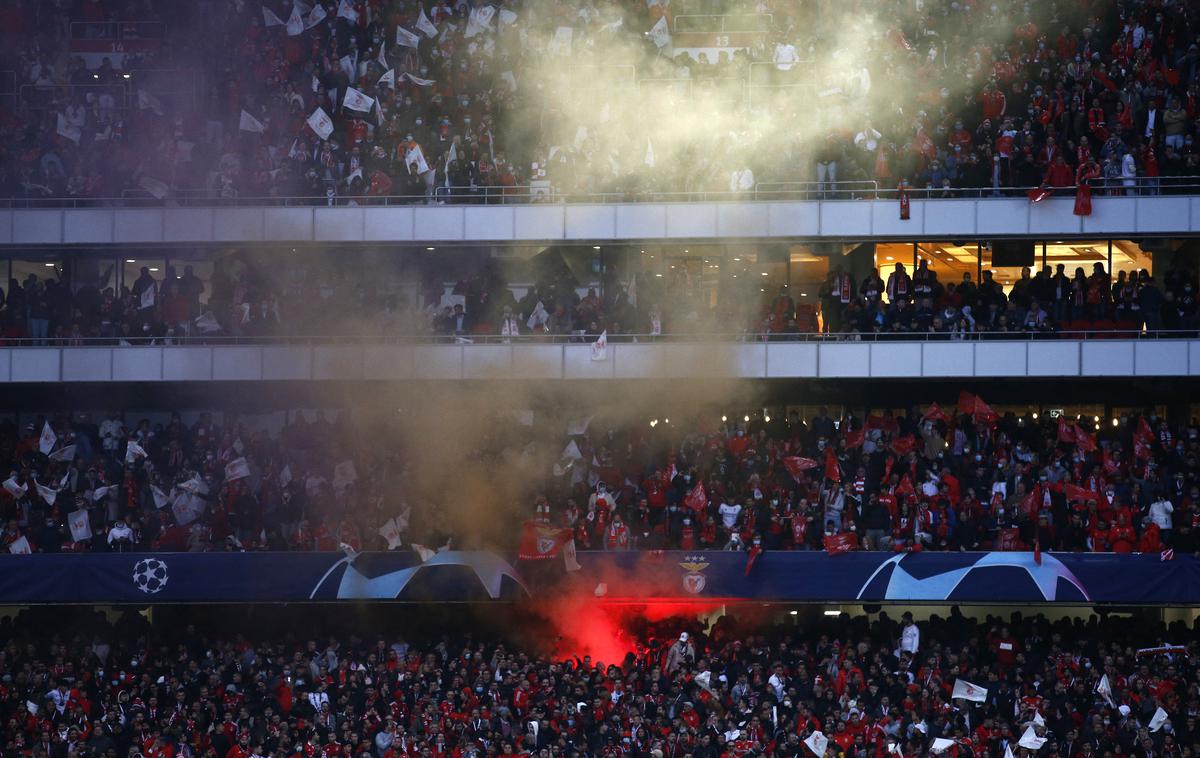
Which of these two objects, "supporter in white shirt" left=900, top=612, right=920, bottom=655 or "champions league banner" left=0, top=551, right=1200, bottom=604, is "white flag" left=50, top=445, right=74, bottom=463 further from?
"supporter in white shirt" left=900, top=612, right=920, bottom=655

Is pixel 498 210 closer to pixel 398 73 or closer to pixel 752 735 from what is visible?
pixel 398 73

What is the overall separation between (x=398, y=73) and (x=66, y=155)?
5.88 m

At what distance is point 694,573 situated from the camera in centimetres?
2338

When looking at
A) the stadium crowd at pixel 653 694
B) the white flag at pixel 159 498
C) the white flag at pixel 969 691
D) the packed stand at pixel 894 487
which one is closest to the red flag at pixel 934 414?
the packed stand at pixel 894 487

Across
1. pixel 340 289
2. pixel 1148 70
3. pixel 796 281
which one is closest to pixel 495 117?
pixel 340 289

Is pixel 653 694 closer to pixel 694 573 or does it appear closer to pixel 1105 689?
pixel 694 573

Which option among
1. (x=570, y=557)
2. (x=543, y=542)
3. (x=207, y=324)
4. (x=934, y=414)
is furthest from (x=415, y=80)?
(x=934, y=414)

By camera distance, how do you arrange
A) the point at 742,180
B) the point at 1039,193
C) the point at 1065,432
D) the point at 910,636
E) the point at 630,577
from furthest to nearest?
1. the point at 742,180
2. the point at 1039,193
3. the point at 1065,432
4. the point at 630,577
5. the point at 910,636

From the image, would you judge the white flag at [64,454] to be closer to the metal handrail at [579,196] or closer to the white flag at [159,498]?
the white flag at [159,498]

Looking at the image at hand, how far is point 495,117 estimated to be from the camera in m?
27.9

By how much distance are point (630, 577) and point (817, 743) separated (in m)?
4.41

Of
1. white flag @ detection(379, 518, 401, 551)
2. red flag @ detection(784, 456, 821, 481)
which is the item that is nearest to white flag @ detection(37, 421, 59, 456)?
white flag @ detection(379, 518, 401, 551)

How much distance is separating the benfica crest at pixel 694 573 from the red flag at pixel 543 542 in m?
1.74

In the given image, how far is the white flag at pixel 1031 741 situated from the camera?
65.3ft
